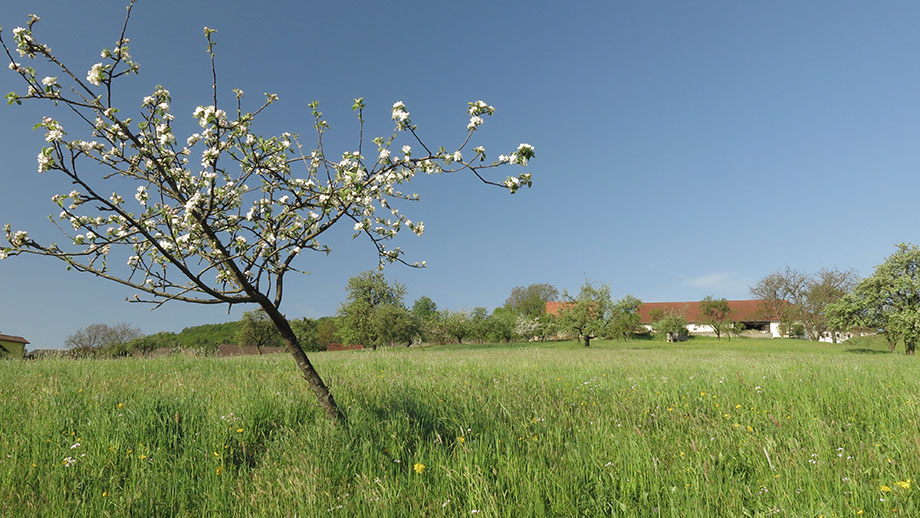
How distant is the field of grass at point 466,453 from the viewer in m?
3.80

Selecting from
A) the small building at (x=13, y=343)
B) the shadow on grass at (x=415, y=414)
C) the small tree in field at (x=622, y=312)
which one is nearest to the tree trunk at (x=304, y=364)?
the shadow on grass at (x=415, y=414)

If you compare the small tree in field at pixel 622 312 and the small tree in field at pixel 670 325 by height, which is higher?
the small tree in field at pixel 622 312

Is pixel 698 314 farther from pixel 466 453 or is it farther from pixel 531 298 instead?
pixel 466 453

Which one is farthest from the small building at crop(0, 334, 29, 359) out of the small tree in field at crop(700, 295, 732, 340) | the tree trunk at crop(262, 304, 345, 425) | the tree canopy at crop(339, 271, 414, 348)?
the small tree in field at crop(700, 295, 732, 340)

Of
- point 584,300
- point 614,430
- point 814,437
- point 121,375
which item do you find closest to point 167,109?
point 614,430

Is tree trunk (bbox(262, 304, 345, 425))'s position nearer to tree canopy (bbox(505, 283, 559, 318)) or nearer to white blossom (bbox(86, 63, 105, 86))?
white blossom (bbox(86, 63, 105, 86))

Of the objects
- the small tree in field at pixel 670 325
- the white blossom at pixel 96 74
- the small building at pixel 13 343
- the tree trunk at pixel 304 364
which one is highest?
the white blossom at pixel 96 74

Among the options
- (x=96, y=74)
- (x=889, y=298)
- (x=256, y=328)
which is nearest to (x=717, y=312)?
(x=889, y=298)

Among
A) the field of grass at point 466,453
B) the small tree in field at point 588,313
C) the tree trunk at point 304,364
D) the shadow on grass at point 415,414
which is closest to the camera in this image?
the field of grass at point 466,453

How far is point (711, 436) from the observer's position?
5.21 m

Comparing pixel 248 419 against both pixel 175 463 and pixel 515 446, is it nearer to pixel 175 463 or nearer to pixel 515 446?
pixel 175 463

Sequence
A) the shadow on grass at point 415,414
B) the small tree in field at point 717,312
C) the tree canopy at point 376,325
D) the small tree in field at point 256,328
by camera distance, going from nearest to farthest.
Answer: the shadow on grass at point 415,414
the tree canopy at point 376,325
the small tree in field at point 256,328
the small tree in field at point 717,312

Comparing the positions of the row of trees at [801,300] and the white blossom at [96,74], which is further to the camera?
the row of trees at [801,300]

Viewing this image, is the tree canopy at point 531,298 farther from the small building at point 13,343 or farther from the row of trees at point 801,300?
the small building at point 13,343
